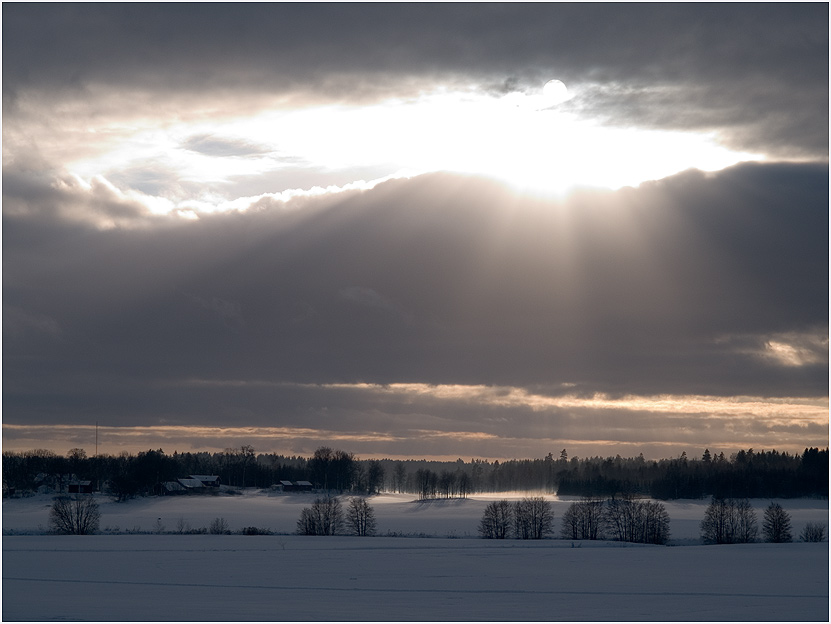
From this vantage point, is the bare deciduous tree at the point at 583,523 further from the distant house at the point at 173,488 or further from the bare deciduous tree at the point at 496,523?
the distant house at the point at 173,488

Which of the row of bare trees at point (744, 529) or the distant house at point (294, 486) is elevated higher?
the row of bare trees at point (744, 529)

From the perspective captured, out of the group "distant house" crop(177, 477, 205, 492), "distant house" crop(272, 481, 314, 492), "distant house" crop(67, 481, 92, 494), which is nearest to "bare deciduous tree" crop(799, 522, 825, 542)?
"distant house" crop(272, 481, 314, 492)

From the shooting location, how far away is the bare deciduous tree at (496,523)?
99.8 metres

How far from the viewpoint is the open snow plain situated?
40.3 meters

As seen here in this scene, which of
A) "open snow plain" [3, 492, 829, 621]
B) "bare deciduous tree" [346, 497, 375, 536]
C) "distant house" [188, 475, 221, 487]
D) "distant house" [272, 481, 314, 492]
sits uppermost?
"open snow plain" [3, 492, 829, 621]

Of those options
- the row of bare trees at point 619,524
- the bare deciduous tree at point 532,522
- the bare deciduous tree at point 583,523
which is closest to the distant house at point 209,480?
the bare deciduous tree at point 532,522

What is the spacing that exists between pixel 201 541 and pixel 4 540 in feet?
65.1

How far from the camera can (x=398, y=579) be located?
2077 inches

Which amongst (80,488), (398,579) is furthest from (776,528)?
(80,488)

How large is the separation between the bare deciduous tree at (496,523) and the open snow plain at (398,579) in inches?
431

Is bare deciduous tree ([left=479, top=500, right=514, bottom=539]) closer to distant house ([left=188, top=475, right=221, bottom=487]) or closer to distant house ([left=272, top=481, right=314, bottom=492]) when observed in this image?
distant house ([left=272, top=481, right=314, bottom=492])

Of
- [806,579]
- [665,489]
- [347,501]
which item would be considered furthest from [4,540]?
[665,489]

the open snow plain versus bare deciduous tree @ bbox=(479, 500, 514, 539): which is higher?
the open snow plain

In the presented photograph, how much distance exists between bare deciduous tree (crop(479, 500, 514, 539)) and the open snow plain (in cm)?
1094
